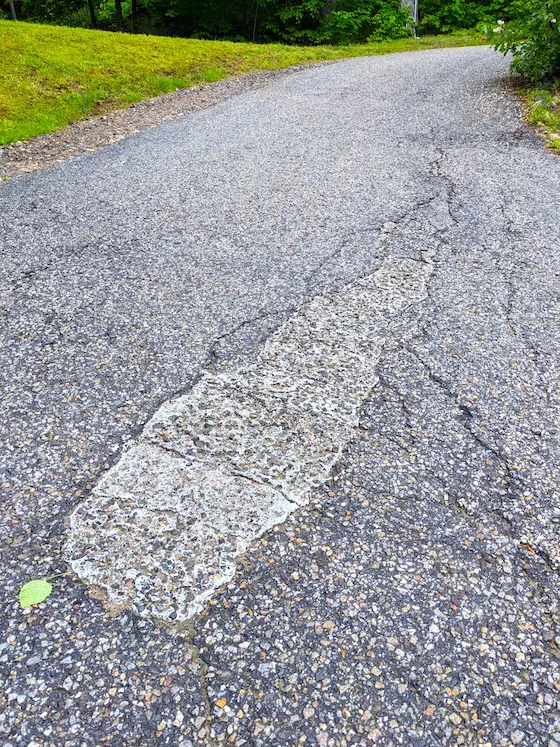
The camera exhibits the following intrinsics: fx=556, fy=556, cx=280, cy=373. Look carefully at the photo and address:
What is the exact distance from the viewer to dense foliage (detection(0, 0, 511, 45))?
18.3m

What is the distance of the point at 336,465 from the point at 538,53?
26.4 ft

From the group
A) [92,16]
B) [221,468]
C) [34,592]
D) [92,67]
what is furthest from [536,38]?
[92,16]

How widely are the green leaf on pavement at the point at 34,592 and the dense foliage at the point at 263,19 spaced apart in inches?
797

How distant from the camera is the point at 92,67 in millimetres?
9297

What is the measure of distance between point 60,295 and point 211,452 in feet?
5.78

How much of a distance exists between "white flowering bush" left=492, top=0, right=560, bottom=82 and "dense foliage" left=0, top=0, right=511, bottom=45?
1196 centimetres

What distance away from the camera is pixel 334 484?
2.20 metres

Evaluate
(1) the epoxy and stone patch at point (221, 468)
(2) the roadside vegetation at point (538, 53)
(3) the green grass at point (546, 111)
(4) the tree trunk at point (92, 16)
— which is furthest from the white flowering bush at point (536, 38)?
(4) the tree trunk at point (92, 16)

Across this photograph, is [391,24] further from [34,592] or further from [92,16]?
[34,592]

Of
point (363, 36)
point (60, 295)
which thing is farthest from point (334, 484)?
point (363, 36)

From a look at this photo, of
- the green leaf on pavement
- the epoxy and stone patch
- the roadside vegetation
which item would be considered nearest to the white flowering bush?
the roadside vegetation

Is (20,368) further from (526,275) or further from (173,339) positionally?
(526,275)

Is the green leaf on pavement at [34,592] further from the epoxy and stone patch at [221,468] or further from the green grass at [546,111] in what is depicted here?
the green grass at [546,111]

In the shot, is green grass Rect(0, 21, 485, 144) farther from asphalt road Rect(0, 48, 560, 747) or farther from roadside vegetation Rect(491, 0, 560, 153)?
roadside vegetation Rect(491, 0, 560, 153)
